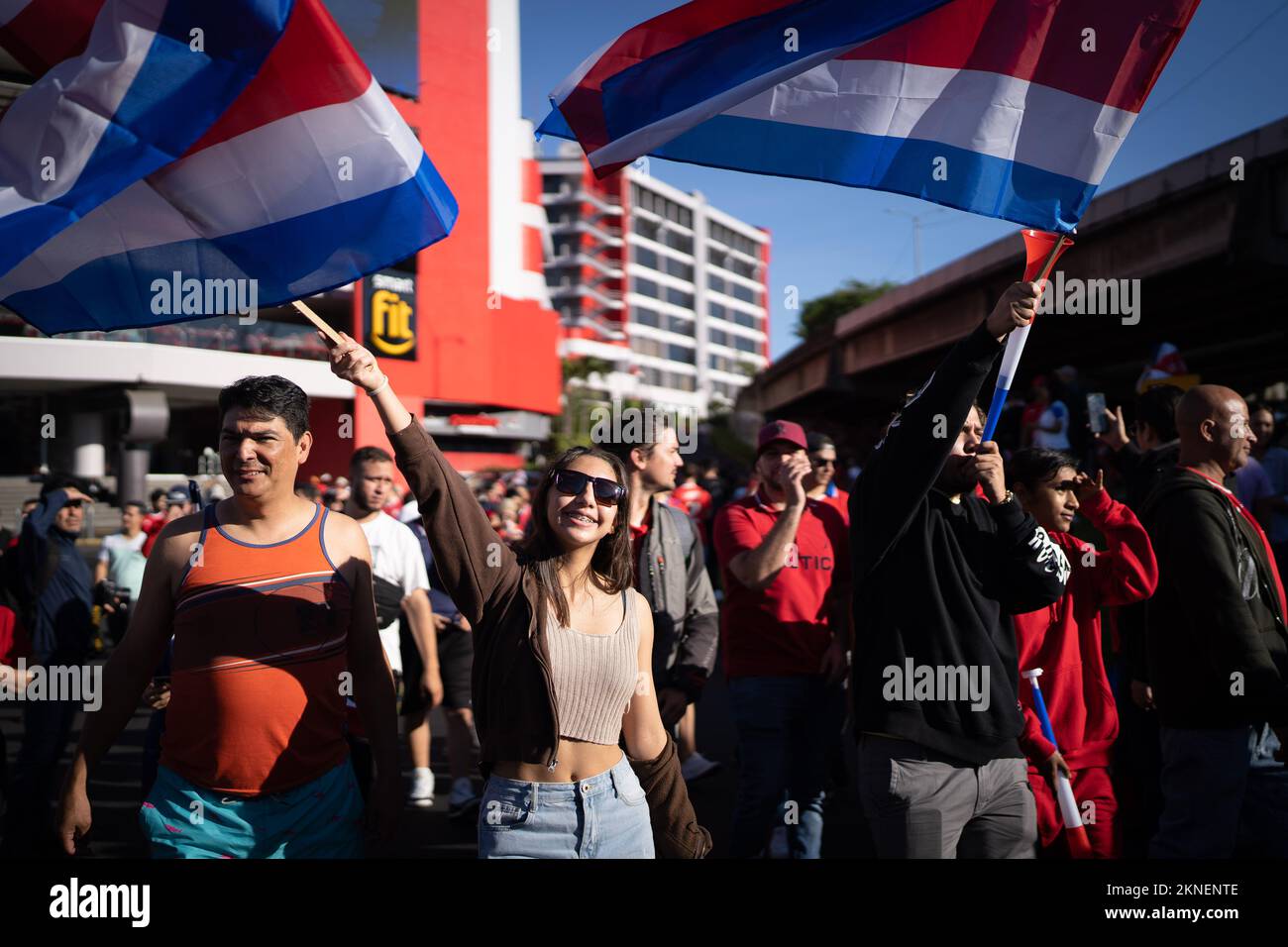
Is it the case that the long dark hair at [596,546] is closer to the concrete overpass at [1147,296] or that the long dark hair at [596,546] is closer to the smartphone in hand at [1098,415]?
the concrete overpass at [1147,296]

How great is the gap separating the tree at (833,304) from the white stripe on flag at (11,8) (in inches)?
2737

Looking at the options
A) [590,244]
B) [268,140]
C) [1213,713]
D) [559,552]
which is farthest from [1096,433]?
[590,244]

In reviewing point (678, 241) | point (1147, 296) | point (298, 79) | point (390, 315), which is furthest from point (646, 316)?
point (298, 79)

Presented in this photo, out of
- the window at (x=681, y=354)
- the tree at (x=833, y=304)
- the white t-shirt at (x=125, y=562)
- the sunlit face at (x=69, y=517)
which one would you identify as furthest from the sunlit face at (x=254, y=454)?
the window at (x=681, y=354)

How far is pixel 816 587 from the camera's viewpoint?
4.79 m

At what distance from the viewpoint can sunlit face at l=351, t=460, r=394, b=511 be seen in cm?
540

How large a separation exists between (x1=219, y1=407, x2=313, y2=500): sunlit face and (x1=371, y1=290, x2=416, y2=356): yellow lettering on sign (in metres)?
28.1

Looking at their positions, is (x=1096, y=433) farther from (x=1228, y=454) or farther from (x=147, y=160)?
(x=147, y=160)

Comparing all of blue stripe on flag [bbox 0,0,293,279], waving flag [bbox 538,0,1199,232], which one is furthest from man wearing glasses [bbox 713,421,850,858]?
blue stripe on flag [bbox 0,0,293,279]

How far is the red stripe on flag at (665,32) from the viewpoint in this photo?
3.44 meters

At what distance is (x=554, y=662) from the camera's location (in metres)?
2.66

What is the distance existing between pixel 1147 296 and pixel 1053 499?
51.5 ft

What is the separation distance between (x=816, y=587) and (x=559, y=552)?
2201mm

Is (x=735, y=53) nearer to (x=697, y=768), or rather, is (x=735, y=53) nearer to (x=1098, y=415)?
(x=1098, y=415)
